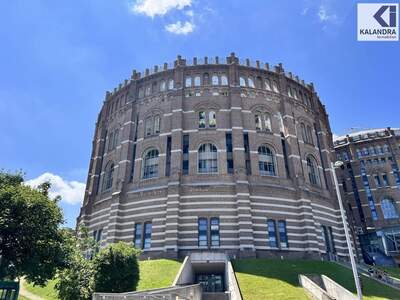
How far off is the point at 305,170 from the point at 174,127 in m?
17.5

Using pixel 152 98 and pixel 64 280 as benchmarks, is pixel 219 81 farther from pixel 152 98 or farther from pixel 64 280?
pixel 64 280

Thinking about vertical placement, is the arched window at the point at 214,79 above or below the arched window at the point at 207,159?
above

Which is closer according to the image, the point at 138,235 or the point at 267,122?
the point at 138,235

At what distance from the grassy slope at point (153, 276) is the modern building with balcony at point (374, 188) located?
3619 centimetres

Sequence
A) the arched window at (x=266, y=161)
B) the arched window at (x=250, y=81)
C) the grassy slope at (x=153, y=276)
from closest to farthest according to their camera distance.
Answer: the grassy slope at (x=153, y=276) → the arched window at (x=266, y=161) → the arched window at (x=250, y=81)

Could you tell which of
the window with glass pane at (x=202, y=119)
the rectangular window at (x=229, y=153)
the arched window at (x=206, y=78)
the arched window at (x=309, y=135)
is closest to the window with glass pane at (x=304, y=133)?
the arched window at (x=309, y=135)

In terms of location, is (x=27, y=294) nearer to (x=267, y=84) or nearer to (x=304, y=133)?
(x=267, y=84)

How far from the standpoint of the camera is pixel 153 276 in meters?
25.7


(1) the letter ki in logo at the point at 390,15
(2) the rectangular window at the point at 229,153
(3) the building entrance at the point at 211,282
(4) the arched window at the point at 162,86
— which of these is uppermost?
(4) the arched window at the point at 162,86

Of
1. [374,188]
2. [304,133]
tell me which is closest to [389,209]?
[374,188]

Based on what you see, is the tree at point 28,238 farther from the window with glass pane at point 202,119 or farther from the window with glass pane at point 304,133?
the window with glass pane at point 304,133

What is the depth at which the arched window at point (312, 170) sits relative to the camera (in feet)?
135

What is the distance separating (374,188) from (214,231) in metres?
40.9

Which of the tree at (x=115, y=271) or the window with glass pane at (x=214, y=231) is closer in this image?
the tree at (x=115, y=271)
